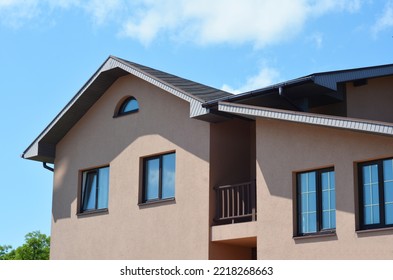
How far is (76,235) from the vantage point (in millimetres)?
22734

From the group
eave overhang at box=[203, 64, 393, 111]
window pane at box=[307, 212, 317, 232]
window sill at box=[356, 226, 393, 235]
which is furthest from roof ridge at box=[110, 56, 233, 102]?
window sill at box=[356, 226, 393, 235]

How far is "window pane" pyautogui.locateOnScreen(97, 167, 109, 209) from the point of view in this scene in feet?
73.4

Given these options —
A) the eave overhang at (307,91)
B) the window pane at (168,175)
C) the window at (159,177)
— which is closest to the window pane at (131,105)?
the window at (159,177)

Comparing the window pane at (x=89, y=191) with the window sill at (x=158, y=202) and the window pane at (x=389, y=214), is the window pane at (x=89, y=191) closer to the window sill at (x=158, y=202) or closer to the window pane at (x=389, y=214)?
the window sill at (x=158, y=202)

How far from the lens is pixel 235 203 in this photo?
64.4 feet

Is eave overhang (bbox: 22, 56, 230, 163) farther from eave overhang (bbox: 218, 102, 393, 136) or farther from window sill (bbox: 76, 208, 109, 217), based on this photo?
eave overhang (bbox: 218, 102, 393, 136)

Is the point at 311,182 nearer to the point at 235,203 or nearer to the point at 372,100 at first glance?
the point at 235,203

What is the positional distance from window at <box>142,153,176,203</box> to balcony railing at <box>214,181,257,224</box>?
156 centimetres

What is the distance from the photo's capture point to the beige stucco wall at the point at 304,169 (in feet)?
53.3

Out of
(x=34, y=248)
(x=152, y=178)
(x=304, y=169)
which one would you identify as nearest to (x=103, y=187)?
(x=152, y=178)

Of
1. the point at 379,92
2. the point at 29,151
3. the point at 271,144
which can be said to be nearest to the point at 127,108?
the point at 29,151
